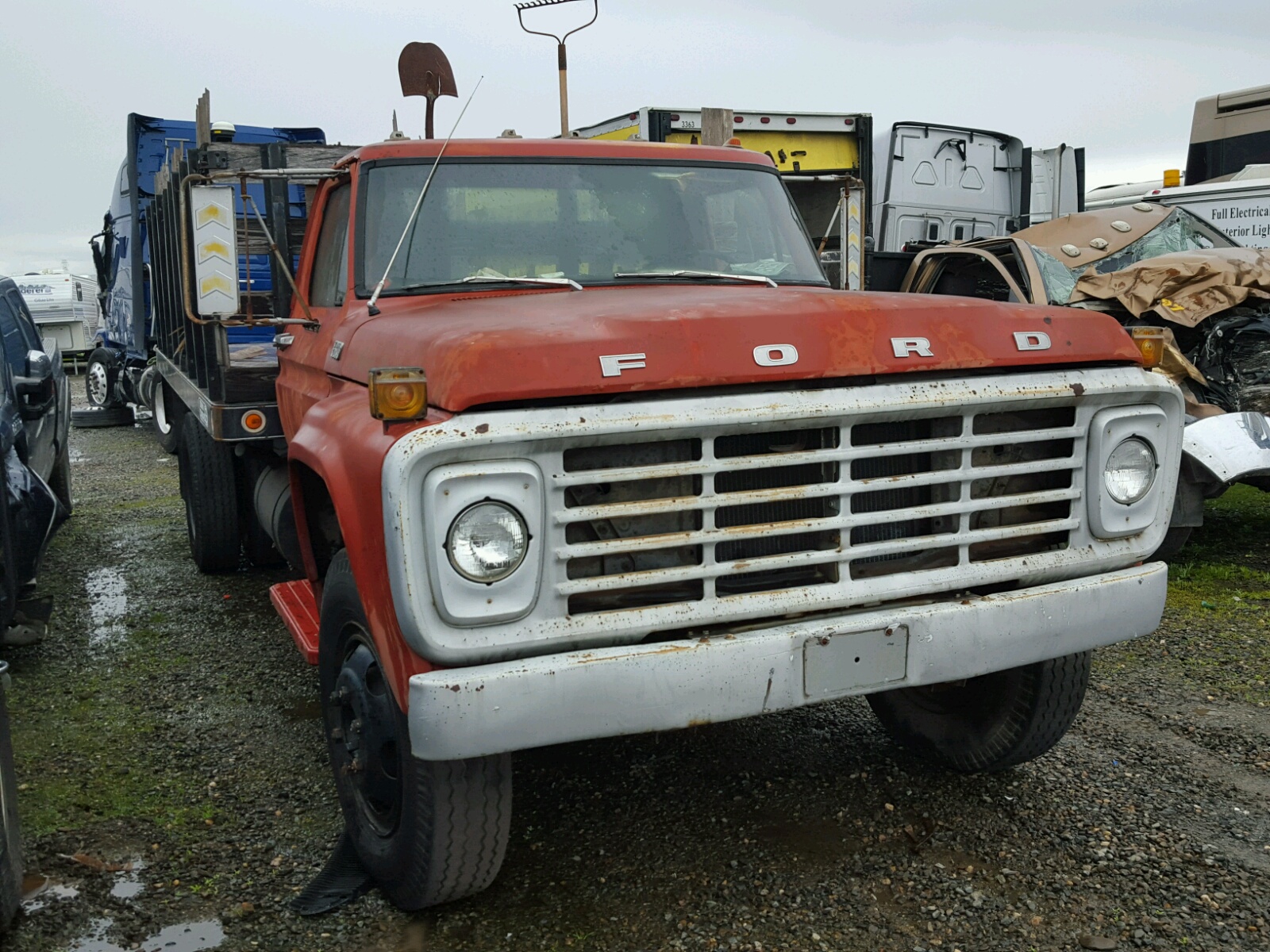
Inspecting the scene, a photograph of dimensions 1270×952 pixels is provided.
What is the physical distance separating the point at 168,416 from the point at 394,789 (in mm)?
7548

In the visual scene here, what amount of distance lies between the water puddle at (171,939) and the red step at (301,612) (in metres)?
0.84

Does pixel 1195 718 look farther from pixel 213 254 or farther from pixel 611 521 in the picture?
pixel 213 254

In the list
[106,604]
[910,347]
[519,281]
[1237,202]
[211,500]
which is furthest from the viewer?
[1237,202]

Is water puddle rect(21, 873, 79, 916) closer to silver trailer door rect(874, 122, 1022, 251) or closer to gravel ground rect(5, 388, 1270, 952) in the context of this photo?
gravel ground rect(5, 388, 1270, 952)

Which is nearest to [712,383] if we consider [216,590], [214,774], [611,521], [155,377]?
[611,521]

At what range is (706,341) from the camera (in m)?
2.71

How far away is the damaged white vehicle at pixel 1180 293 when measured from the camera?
5859 mm

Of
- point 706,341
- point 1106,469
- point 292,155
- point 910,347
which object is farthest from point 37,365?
point 1106,469

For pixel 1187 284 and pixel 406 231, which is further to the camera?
pixel 1187 284

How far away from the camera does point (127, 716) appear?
4621 millimetres

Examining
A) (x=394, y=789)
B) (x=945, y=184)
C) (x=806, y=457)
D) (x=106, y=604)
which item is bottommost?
(x=106, y=604)

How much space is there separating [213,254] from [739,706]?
238 cm

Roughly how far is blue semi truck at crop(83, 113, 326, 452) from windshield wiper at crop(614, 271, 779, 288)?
2.26 meters

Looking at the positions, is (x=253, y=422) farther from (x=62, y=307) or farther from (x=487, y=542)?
(x=62, y=307)
